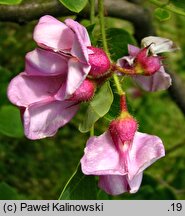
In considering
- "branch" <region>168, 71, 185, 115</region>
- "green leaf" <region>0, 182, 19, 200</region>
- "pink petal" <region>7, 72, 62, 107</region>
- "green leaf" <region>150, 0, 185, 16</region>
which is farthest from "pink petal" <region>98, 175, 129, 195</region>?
"branch" <region>168, 71, 185, 115</region>

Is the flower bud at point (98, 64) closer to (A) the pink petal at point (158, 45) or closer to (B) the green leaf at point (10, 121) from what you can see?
(A) the pink petal at point (158, 45)

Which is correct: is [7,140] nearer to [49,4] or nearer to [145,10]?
[145,10]

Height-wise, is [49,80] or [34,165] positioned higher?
[49,80]

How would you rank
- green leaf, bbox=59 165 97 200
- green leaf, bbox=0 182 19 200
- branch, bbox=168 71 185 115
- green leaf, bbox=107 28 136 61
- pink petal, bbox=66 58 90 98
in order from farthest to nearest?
1. branch, bbox=168 71 185 115
2. green leaf, bbox=0 182 19 200
3. green leaf, bbox=107 28 136 61
4. green leaf, bbox=59 165 97 200
5. pink petal, bbox=66 58 90 98

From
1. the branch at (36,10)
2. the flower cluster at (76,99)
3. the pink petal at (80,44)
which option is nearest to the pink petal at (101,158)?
the flower cluster at (76,99)

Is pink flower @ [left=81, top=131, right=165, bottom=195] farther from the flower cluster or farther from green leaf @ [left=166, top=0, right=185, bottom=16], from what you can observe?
green leaf @ [left=166, top=0, right=185, bottom=16]

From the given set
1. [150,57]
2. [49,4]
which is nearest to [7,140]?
[49,4]
